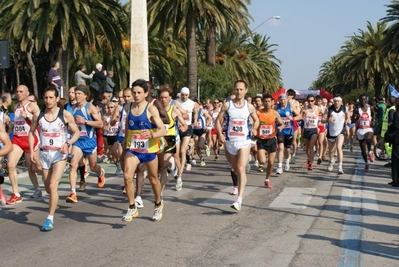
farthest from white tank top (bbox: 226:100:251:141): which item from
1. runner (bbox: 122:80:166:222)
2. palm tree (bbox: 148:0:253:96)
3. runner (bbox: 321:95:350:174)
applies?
palm tree (bbox: 148:0:253:96)

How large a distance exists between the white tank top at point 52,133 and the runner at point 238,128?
8.01 feet

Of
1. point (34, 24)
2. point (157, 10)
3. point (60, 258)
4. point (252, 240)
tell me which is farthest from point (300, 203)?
point (157, 10)

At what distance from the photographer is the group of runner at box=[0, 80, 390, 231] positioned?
811 cm

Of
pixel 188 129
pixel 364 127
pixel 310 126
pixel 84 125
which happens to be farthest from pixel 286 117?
pixel 84 125

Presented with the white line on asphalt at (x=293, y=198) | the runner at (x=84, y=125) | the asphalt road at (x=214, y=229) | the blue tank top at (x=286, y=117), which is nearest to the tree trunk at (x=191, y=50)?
the blue tank top at (x=286, y=117)

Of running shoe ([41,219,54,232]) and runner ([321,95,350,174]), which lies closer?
running shoe ([41,219,54,232])

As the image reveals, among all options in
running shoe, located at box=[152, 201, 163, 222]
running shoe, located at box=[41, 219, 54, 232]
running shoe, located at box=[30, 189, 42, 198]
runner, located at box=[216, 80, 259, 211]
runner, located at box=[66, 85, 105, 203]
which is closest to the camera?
running shoe, located at box=[41, 219, 54, 232]

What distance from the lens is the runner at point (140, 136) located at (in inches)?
317

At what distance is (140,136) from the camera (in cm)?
808

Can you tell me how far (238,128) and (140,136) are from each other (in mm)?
2098

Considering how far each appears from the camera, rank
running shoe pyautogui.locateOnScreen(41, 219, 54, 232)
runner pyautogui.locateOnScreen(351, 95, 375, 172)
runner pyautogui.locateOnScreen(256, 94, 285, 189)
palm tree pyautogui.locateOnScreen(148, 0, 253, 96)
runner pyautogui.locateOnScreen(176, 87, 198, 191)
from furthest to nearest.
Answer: palm tree pyautogui.locateOnScreen(148, 0, 253, 96), runner pyautogui.locateOnScreen(351, 95, 375, 172), runner pyautogui.locateOnScreen(256, 94, 285, 189), runner pyautogui.locateOnScreen(176, 87, 198, 191), running shoe pyautogui.locateOnScreen(41, 219, 54, 232)

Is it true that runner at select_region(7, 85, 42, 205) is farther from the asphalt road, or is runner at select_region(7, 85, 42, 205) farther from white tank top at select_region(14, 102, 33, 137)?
the asphalt road

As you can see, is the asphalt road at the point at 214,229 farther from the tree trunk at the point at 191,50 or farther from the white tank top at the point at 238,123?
the tree trunk at the point at 191,50

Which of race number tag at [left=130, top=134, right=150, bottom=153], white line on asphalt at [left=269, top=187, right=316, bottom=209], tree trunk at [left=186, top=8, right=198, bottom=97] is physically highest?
tree trunk at [left=186, top=8, right=198, bottom=97]
